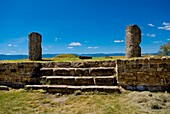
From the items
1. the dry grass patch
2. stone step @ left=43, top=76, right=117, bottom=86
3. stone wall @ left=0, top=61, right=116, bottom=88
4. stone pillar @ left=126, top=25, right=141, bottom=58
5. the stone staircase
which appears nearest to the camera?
the dry grass patch

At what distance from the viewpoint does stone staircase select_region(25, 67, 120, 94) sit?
28.6ft

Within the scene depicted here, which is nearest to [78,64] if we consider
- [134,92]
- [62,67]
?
[62,67]

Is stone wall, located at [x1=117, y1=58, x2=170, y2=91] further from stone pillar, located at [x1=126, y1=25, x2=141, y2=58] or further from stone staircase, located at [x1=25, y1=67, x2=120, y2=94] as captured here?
stone pillar, located at [x1=126, y1=25, x2=141, y2=58]

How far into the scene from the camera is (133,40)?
15.0 metres

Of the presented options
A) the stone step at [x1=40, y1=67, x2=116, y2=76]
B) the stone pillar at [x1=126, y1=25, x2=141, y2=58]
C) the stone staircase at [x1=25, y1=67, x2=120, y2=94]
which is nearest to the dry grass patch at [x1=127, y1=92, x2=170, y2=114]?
the stone staircase at [x1=25, y1=67, x2=120, y2=94]

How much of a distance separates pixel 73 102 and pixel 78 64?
288cm

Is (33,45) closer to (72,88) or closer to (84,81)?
(84,81)

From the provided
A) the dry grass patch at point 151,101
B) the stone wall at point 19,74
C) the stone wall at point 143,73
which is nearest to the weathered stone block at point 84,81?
the stone wall at point 143,73

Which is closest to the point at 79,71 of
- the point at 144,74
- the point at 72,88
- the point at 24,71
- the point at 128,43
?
the point at 72,88

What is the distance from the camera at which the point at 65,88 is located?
349 inches

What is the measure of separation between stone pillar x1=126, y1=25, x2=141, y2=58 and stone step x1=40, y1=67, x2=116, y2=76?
6.10m

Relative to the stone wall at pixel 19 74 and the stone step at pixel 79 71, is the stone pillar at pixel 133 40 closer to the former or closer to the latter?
the stone step at pixel 79 71

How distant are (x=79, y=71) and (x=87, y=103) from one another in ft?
8.65

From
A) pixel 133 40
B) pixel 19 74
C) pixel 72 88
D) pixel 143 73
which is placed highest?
pixel 133 40
